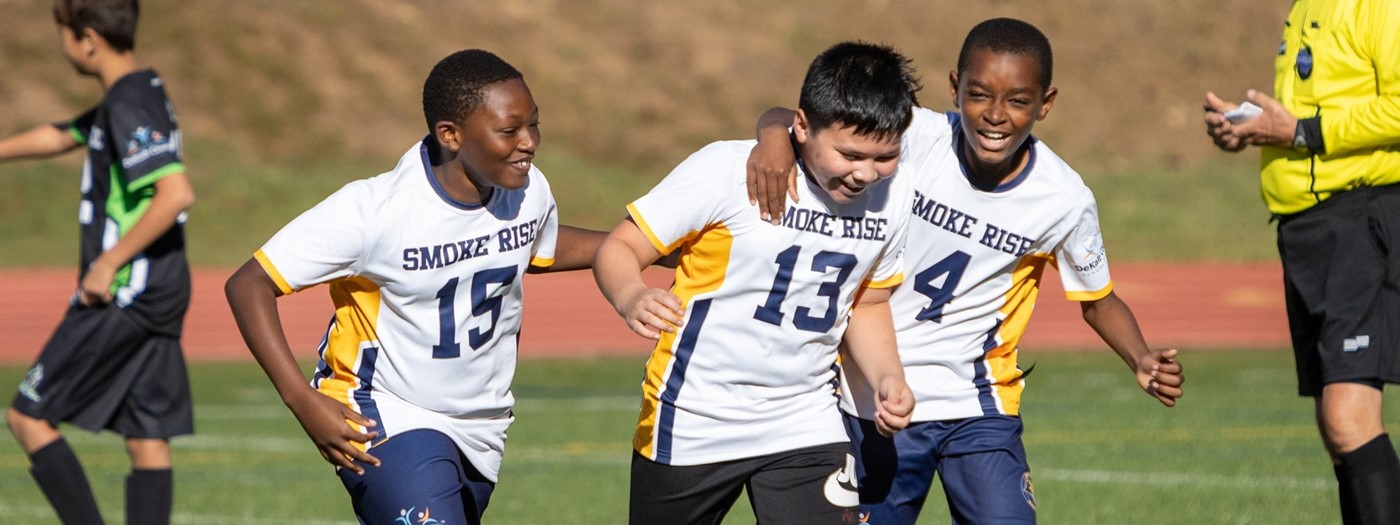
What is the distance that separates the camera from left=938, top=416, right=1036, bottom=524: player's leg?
4.62 meters

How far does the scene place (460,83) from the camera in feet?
14.3

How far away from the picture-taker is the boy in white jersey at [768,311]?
4262 mm

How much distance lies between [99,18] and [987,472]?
3287 mm

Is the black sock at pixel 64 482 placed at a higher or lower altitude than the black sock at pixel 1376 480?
lower

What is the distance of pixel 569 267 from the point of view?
15.8ft

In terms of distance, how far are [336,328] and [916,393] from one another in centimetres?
159

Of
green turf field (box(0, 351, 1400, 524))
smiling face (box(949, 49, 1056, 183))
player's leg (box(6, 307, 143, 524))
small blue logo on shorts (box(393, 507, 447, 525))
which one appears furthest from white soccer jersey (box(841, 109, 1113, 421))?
player's leg (box(6, 307, 143, 524))

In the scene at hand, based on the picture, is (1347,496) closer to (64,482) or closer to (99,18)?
(64,482)

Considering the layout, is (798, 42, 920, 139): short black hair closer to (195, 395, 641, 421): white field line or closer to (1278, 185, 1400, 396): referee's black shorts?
(1278, 185, 1400, 396): referee's black shorts

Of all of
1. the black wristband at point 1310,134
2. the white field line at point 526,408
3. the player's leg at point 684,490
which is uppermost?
the black wristband at point 1310,134

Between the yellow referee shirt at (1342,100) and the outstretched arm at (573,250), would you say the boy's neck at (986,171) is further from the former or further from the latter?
the outstretched arm at (573,250)

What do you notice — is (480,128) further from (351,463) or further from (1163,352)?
(1163,352)

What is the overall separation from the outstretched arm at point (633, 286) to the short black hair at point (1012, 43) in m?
1.04

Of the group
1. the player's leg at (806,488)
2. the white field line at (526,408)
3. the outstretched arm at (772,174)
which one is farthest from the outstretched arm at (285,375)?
the white field line at (526,408)
